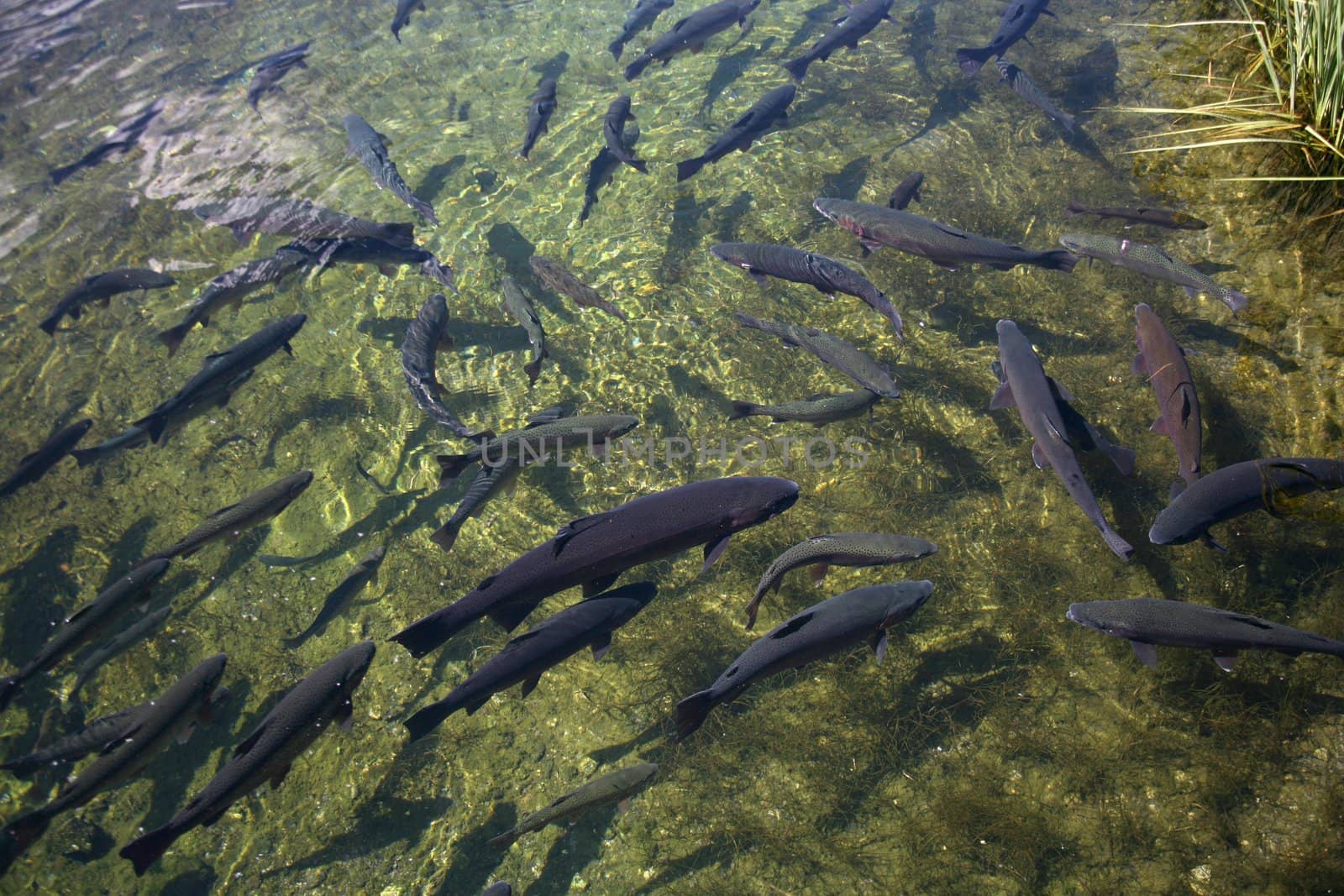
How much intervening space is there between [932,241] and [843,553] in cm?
315

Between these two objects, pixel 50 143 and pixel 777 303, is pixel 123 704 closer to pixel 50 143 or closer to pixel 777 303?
pixel 777 303

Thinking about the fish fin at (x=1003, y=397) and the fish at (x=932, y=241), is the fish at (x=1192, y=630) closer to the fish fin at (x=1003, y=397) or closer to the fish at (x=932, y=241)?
the fish fin at (x=1003, y=397)

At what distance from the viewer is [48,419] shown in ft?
24.6

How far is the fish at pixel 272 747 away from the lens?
155 inches

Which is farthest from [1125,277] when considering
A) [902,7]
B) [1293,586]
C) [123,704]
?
[123,704]

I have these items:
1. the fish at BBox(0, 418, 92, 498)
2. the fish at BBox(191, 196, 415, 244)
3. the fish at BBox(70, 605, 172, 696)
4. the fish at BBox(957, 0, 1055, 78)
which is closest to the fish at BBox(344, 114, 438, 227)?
the fish at BBox(191, 196, 415, 244)

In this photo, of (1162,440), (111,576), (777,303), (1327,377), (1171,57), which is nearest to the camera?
(1327,377)

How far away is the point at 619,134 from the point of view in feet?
27.2

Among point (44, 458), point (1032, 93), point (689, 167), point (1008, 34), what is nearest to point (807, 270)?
point (689, 167)

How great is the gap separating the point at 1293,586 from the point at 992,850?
9.34 feet

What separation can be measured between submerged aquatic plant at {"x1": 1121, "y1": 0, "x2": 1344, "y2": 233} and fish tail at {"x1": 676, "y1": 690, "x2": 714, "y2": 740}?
4.75 m

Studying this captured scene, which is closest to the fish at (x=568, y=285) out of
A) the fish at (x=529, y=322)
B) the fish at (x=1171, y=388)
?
the fish at (x=529, y=322)

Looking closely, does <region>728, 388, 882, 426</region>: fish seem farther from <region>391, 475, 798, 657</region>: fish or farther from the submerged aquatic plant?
the submerged aquatic plant

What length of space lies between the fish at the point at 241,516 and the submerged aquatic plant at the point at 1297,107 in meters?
7.59
